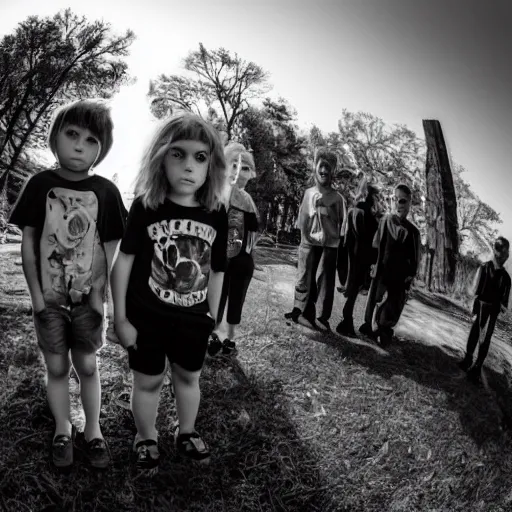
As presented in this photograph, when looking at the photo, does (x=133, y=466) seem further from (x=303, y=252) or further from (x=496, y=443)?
(x=496, y=443)

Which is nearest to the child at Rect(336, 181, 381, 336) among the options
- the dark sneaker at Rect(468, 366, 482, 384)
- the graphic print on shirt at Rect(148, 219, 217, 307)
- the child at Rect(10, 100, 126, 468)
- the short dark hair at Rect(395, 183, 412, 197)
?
the short dark hair at Rect(395, 183, 412, 197)

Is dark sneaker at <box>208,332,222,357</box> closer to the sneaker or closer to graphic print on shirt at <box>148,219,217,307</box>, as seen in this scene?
the sneaker

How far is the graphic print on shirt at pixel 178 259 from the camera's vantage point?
1444 mm

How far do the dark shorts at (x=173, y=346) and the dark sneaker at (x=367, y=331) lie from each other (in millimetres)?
995

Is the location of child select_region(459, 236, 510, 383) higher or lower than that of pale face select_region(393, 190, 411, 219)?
lower

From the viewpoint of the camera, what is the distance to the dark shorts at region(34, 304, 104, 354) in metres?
1.44

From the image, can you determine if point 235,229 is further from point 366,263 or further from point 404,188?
point 404,188

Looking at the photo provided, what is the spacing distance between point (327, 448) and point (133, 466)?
760 mm

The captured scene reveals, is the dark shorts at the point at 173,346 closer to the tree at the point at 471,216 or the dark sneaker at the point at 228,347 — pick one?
the dark sneaker at the point at 228,347

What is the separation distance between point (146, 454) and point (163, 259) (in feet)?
2.38

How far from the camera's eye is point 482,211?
230 cm

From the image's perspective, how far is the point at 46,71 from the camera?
186cm

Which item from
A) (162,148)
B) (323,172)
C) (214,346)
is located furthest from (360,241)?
(162,148)

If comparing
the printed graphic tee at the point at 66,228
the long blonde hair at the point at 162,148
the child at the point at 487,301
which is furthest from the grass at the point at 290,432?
the long blonde hair at the point at 162,148
